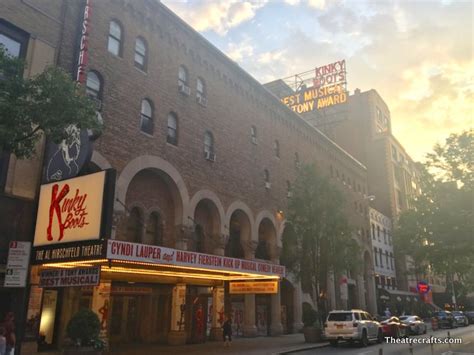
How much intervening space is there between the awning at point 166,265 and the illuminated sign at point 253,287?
1.07 feet

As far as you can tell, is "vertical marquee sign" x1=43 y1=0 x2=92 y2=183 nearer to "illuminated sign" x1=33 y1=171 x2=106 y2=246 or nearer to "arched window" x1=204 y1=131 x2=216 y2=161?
"illuminated sign" x1=33 y1=171 x2=106 y2=246

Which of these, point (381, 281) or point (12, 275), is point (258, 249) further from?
point (381, 281)

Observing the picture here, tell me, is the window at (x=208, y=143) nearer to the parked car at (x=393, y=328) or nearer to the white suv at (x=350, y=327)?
the white suv at (x=350, y=327)

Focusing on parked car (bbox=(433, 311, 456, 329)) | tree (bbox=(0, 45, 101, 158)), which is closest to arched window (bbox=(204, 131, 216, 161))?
tree (bbox=(0, 45, 101, 158))

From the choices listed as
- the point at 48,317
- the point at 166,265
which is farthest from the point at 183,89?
the point at 48,317

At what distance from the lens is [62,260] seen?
15312 millimetres

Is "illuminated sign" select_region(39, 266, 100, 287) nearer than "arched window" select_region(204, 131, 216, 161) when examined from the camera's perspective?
Yes

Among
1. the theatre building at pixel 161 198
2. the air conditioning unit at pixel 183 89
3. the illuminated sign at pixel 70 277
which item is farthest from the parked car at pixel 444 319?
the illuminated sign at pixel 70 277

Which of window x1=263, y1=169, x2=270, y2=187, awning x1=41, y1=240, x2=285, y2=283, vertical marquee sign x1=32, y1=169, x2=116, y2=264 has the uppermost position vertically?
window x1=263, y1=169, x2=270, y2=187

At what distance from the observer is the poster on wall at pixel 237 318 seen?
28.3 meters

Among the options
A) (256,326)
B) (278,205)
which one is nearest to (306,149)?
(278,205)

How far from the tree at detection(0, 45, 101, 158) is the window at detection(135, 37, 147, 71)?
1205cm

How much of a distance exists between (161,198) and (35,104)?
1270cm

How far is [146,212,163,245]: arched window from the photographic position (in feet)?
74.5
